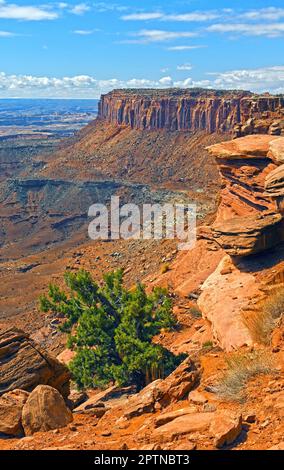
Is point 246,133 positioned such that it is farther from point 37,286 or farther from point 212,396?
point 37,286

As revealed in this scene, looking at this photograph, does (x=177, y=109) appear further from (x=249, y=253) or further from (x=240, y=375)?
(x=240, y=375)

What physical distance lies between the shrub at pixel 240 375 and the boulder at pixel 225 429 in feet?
4.18

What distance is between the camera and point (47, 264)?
69438mm

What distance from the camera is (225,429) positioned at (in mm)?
9820

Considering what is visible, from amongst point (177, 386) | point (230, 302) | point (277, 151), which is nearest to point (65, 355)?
point (230, 302)

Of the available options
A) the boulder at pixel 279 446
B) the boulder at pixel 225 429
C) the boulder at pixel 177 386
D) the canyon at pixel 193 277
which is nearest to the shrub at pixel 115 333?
the canyon at pixel 193 277

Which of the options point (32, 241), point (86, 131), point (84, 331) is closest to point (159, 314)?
point (84, 331)

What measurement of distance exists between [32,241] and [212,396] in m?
78.9

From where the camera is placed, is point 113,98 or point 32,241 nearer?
point 32,241

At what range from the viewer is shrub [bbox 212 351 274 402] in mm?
11688

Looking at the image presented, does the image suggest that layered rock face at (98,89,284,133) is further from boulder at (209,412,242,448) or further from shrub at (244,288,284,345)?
boulder at (209,412,242,448)

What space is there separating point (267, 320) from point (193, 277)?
19.4 m

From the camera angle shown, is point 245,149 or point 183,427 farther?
point 245,149

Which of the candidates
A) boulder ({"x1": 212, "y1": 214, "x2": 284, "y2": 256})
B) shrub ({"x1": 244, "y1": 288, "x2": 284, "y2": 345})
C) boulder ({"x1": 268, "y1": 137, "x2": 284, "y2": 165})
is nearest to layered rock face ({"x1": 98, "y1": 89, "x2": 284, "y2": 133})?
boulder ({"x1": 268, "y1": 137, "x2": 284, "y2": 165})
